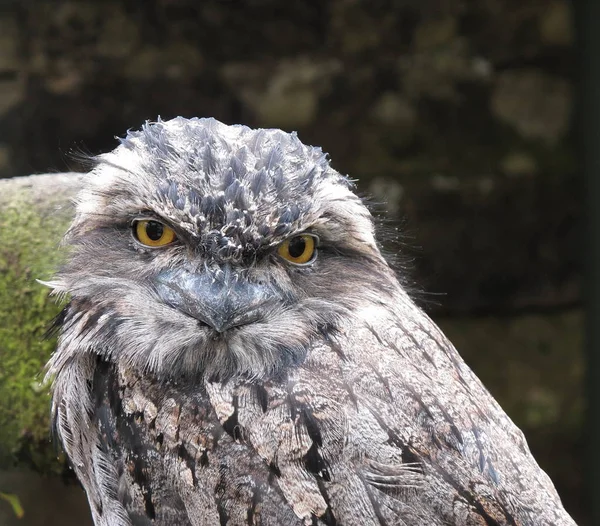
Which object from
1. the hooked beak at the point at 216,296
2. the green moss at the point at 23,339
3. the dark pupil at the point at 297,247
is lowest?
the green moss at the point at 23,339

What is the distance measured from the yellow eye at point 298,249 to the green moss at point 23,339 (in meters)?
0.93

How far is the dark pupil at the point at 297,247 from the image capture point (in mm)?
1795

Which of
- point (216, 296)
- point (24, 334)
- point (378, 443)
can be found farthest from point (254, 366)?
point (24, 334)

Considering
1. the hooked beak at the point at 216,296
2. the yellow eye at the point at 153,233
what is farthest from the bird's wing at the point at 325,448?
the yellow eye at the point at 153,233

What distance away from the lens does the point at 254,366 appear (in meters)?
1.76

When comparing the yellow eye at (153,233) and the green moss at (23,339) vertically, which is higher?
the yellow eye at (153,233)

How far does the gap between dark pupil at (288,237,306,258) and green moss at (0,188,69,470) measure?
3.06 ft

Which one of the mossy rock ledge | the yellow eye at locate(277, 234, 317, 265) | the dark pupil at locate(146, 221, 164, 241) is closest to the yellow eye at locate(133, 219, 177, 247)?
the dark pupil at locate(146, 221, 164, 241)

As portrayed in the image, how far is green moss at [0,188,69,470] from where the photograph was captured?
7.93 feet

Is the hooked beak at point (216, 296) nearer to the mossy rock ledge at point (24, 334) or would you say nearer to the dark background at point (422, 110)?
the mossy rock ledge at point (24, 334)

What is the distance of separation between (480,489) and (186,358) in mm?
716

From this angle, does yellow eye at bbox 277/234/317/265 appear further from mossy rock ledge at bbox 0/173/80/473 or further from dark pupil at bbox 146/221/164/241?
mossy rock ledge at bbox 0/173/80/473

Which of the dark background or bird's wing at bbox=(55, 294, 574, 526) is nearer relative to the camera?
bird's wing at bbox=(55, 294, 574, 526)

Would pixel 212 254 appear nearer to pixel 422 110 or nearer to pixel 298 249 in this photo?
pixel 298 249
